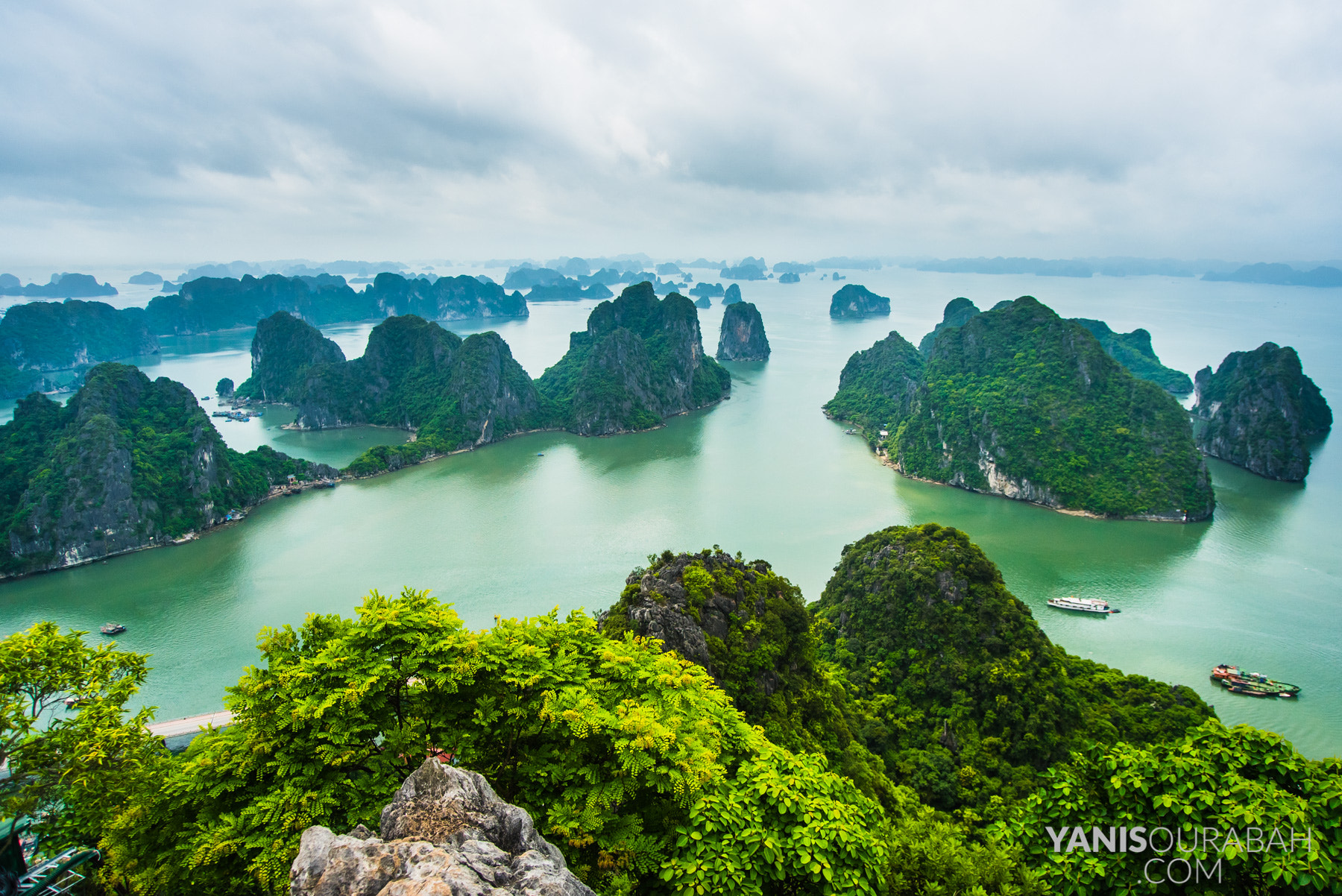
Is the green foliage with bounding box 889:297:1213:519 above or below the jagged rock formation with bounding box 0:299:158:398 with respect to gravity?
below

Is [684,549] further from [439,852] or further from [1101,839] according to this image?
[439,852]

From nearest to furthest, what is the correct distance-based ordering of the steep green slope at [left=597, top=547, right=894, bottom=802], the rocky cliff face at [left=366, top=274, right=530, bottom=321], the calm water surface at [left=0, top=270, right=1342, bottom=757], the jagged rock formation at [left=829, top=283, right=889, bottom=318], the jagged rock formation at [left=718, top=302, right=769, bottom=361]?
the steep green slope at [left=597, top=547, right=894, bottom=802], the calm water surface at [left=0, top=270, right=1342, bottom=757], the jagged rock formation at [left=718, top=302, right=769, bottom=361], the jagged rock formation at [left=829, top=283, right=889, bottom=318], the rocky cliff face at [left=366, top=274, right=530, bottom=321]

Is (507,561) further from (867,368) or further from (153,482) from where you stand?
(867,368)

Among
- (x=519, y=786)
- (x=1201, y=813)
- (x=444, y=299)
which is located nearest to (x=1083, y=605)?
(x=1201, y=813)

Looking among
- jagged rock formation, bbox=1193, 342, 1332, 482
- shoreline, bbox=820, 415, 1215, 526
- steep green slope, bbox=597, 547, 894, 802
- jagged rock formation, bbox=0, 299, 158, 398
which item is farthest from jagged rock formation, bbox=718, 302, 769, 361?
jagged rock formation, bbox=0, 299, 158, 398

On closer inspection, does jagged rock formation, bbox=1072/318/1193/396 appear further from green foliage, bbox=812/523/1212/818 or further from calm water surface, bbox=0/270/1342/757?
green foliage, bbox=812/523/1212/818

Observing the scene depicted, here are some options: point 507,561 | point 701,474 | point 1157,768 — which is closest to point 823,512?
point 701,474
